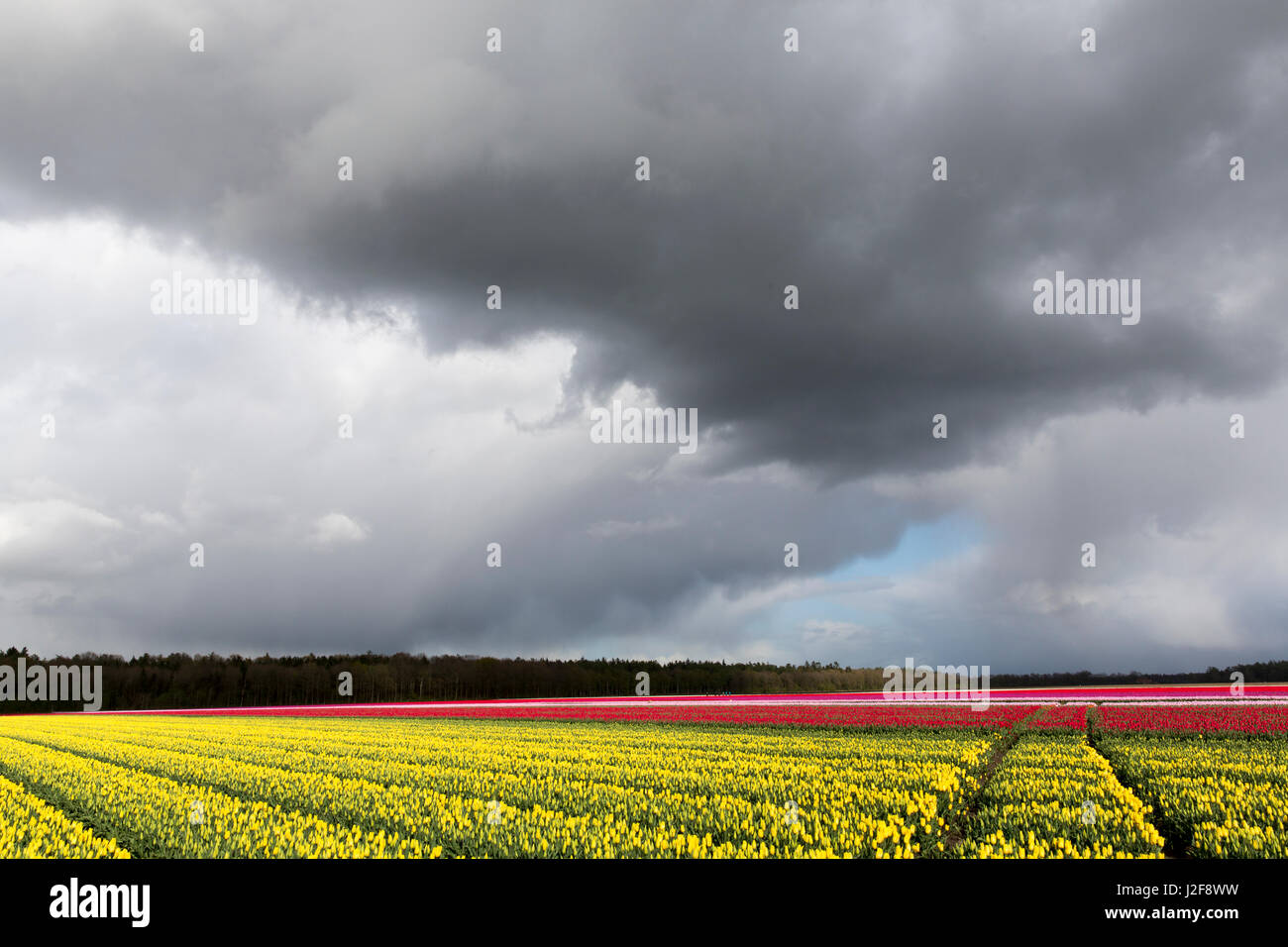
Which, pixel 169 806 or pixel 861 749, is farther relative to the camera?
pixel 861 749

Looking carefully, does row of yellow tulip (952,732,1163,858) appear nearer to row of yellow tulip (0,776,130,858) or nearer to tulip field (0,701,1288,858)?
tulip field (0,701,1288,858)

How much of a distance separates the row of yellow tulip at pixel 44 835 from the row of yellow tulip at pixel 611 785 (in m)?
3.20

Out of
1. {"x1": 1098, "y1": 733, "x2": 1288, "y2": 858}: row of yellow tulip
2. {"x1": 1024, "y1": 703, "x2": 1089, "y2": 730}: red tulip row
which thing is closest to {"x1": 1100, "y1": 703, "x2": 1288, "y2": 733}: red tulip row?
{"x1": 1024, "y1": 703, "x2": 1089, "y2": 730}: red tulip row

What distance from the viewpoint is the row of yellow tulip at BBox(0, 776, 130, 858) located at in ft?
37.2

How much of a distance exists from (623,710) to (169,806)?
109 ft

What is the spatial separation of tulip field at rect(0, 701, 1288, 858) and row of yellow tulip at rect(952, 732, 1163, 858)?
0.18 feet

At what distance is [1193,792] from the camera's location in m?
14.1

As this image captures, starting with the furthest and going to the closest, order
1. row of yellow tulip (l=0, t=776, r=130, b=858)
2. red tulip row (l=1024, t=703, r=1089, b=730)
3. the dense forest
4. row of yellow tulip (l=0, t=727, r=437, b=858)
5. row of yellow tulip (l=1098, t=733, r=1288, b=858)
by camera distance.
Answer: the dense forest → red tulip row (l=1024, t=703, r=1089, b=730) → row of yellow tulip (l=0, t=776, r=130, b=858) → row of yellow tulip (l=1098, t=733, r=1288, b=858) → row of yellow tulip (l=0, t=727, r=437, b=858)

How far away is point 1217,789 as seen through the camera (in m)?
14.5

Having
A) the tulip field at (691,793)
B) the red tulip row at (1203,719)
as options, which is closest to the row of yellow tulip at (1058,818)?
the tulip field at (691,793)

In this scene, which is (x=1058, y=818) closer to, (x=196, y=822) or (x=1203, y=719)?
(x=196, y=822)

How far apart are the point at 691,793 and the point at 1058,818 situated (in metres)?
6.52
